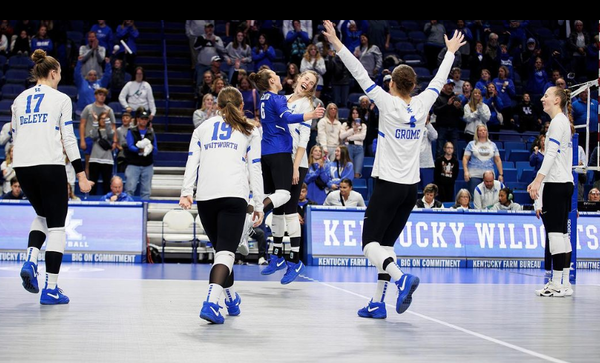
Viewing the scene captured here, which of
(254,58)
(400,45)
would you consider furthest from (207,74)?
(400,45)

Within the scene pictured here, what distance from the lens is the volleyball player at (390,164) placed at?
754cm

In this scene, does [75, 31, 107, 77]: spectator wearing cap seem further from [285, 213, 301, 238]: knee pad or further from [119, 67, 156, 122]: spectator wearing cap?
[285, 213, 301, 238]: knee pad

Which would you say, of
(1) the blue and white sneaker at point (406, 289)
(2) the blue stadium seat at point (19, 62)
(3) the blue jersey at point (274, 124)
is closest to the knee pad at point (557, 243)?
(3) the blue jersey at point (274, 124)

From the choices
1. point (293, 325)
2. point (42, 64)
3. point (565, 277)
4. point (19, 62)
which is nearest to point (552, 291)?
point (565, 277)

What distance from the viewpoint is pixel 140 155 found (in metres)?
17.1

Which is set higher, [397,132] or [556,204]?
[397,132]

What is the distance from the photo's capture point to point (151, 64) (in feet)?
76.9

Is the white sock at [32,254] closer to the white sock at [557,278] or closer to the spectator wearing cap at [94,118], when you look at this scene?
the white sock at [557,278]

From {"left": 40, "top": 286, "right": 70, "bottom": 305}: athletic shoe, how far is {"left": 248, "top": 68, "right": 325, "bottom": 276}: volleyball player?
2.70 meters

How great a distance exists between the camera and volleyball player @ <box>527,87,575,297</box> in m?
10.0

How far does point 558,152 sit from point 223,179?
4.81 meters

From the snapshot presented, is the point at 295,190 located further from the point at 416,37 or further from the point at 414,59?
the point at 416,37

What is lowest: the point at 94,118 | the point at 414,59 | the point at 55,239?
the point at 55,239

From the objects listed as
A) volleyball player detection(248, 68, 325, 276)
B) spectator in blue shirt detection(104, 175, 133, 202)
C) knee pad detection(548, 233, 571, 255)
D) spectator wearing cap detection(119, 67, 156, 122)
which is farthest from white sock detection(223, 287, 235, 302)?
spectator wearing cap detection(119, 67, 156, 122)
